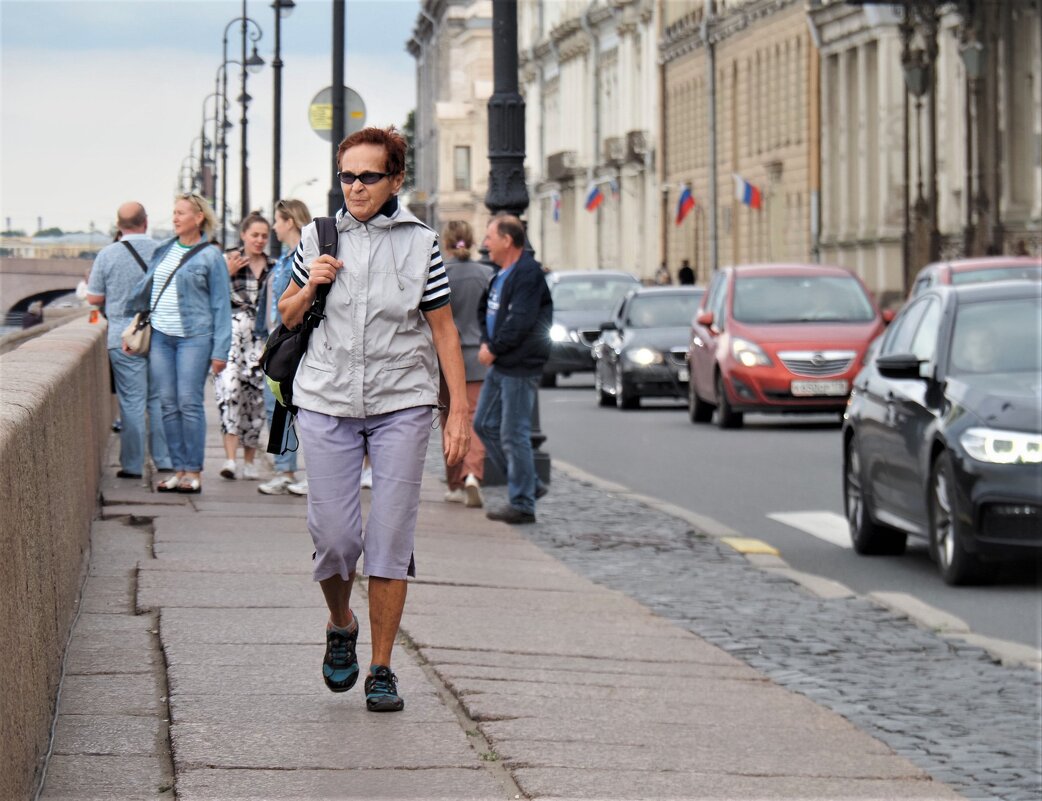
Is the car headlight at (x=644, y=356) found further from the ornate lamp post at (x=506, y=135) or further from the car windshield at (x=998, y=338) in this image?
the car windshield at (x=998, y=338)

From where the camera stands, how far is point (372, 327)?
7113mm

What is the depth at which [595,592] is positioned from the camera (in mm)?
10898

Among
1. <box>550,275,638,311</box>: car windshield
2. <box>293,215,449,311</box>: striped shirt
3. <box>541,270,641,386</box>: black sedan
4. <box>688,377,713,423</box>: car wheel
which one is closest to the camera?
<box>293,215,449,311</box>: striped shirt

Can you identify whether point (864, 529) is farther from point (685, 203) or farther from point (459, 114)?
point (459, 114)

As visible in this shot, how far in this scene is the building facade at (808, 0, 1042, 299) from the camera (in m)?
40.2

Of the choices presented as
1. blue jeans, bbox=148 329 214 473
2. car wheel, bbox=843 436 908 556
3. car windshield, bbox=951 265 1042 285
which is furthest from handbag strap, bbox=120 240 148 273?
car windshield, bbox=951 265 1042 285

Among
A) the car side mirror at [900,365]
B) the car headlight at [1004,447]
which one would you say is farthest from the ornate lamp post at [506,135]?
the car headlight at [1004,447]

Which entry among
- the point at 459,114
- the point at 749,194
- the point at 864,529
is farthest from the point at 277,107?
the point at 459,114

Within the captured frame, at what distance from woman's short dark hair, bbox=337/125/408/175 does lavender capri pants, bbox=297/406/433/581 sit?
0.72m

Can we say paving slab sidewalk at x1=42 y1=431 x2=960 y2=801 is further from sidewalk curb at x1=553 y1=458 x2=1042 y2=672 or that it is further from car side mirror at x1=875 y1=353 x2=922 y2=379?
car side mirror at x1=875 y1=353 x2=922 y2=379

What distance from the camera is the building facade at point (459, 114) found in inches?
4626

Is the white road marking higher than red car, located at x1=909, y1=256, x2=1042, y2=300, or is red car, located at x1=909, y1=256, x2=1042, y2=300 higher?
red car, located at x1=909, y1=256, x2=1042, y2=300

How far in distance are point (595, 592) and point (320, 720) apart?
399cm

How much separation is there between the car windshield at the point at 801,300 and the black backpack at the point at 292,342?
18631 millimetres
